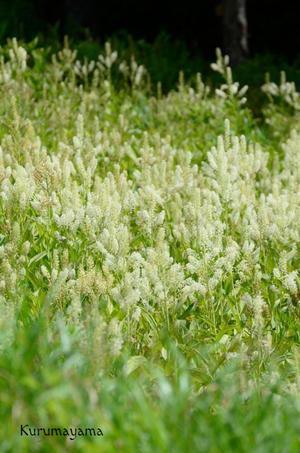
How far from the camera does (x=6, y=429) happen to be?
2.07 metres

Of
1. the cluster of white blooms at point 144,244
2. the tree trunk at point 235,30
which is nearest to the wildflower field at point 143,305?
the cluster of white blooms at point 144,244

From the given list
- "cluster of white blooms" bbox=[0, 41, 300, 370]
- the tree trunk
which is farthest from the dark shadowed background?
"cluster of white blooms" bbox=[0, 41, 300, 370]

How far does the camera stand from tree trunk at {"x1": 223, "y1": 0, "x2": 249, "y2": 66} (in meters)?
12.4

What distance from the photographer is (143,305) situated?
3.89 meters

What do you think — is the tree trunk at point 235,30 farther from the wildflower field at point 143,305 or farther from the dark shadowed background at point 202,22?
the wildflower field at point 143,305

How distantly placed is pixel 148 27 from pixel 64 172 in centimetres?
1394

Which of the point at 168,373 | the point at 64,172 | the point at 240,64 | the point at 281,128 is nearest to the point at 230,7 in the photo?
the point at 240,64

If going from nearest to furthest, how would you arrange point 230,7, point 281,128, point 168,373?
point 168,373 < point 281,128 < point 230,7

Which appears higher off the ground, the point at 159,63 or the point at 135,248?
the point at 159,63

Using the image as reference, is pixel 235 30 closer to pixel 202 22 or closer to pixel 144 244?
pixel 202 22

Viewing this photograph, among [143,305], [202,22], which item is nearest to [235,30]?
[202,22]

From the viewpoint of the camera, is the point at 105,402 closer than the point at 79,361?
Yes

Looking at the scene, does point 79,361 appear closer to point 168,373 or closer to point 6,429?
point 6,429

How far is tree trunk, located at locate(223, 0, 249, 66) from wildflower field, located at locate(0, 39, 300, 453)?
5530mm
